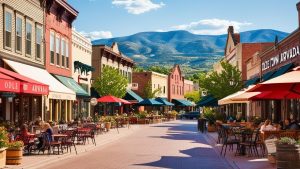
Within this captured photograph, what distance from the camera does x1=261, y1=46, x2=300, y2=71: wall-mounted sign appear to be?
96.4 feet

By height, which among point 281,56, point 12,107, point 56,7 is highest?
point 56,7

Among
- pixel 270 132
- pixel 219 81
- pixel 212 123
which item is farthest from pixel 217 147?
pixel 219 81

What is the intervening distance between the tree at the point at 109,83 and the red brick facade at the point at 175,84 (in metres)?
46.6

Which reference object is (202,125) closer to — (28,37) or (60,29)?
(60,29)

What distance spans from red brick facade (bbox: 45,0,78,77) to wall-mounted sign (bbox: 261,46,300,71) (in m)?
15.3

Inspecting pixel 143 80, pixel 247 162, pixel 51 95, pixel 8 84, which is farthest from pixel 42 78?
pixel 143 80

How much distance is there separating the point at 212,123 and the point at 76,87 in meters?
11.0

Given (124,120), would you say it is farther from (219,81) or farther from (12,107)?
(12,107)

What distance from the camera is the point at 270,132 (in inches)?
743

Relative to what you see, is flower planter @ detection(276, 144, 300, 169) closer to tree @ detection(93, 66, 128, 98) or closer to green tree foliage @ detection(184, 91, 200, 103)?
tree @ detection(93, 66, 128, 98)

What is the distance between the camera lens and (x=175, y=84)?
106312mm

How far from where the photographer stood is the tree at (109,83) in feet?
176

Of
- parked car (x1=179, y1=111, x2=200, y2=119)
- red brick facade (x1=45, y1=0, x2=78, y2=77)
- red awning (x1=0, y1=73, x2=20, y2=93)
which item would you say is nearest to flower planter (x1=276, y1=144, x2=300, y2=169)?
red awning (x1=0, y1=73, x2=20, y2=93)

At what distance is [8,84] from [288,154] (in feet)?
28.1
